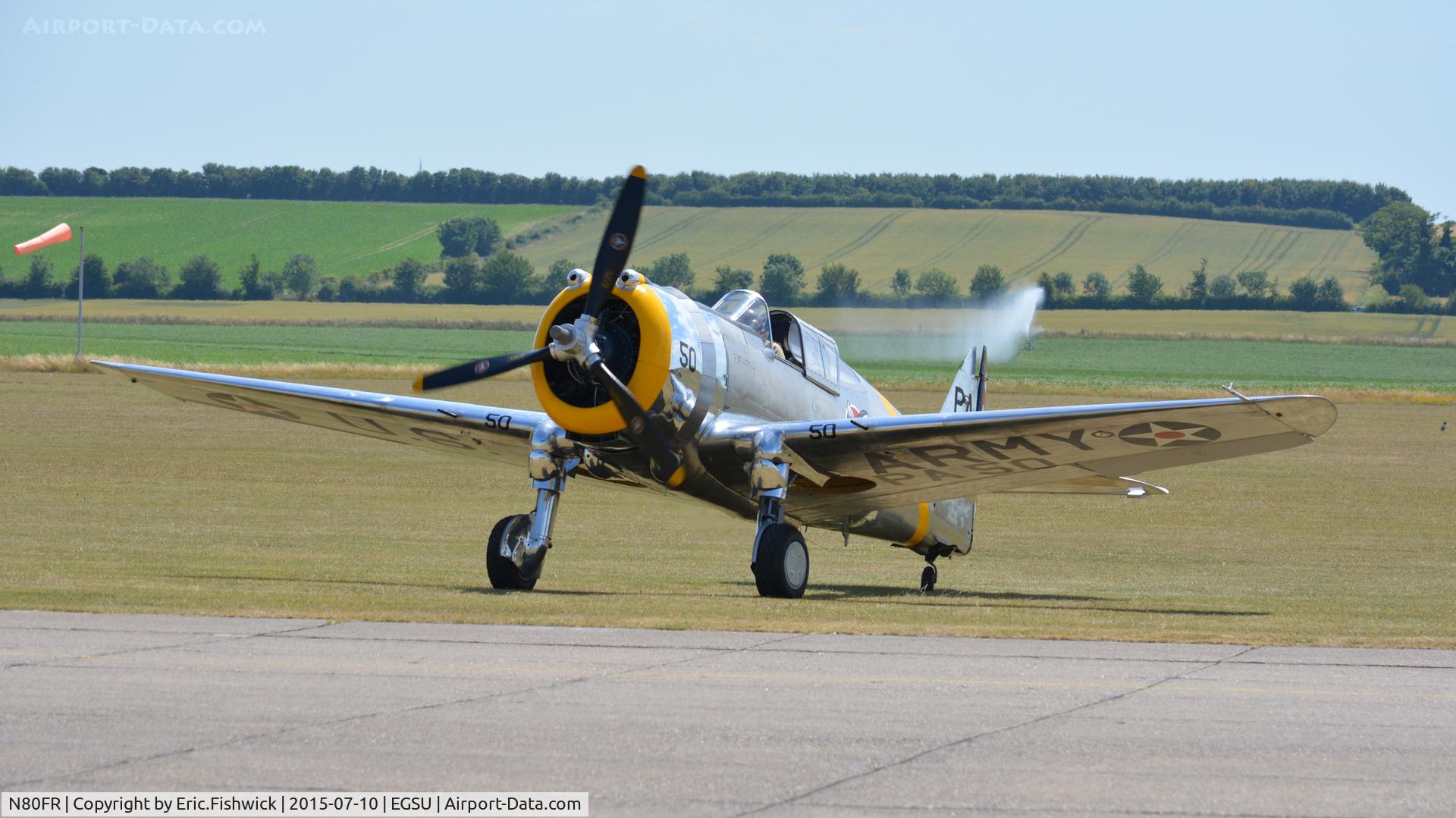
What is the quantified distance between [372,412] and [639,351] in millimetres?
→ 4056

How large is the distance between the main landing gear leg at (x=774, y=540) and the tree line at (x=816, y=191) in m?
112

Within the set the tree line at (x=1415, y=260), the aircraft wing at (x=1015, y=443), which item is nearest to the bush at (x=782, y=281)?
the tree line at (x=1415, y=260)

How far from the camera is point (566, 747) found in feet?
23.7

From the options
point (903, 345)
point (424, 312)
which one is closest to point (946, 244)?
point (424, 312)

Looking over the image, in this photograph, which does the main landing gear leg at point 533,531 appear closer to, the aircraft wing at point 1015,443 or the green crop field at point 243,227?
the aircraft wing at point 1015,443

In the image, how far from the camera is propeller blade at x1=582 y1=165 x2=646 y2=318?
13055 mm

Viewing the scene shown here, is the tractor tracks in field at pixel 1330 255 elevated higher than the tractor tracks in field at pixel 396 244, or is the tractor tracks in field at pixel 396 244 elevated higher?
the tractor tracks in field at pixel 1330 255

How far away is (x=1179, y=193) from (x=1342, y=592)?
395 ft

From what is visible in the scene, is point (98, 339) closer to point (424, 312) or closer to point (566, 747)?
point (424, 312)

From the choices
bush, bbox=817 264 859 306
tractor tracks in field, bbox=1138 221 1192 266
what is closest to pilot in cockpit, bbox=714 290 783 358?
bush, bbox=817 264 859 306

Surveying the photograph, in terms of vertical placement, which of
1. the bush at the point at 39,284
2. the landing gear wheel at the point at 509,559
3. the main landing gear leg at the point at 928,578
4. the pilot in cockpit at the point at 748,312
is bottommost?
the bush at the point at 39,284

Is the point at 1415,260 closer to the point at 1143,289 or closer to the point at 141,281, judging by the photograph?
the point at 1143,289

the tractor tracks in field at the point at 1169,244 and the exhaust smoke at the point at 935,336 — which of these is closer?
the exhaust smoke at the point at 935,336

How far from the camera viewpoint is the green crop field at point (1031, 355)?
71312 mm
